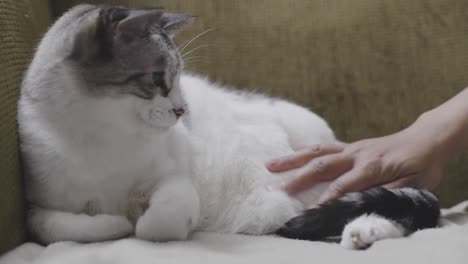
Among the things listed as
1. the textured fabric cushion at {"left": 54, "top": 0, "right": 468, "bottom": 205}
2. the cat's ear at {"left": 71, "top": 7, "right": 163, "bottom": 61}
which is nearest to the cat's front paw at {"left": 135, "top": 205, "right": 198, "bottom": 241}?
the cat's ear at {"left": 71, "top": 7, "right": 163, "bottom": 61}

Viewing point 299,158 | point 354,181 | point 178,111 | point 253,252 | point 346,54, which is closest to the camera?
point 253,252

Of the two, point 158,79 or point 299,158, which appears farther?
point 299,158

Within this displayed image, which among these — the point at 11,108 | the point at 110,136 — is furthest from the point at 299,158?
the point at 11,108

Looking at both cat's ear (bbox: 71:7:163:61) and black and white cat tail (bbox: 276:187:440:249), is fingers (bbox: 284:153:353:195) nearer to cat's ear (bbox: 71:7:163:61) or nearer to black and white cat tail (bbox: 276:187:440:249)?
black and white cat tail (bbox: 276:187:440:249)

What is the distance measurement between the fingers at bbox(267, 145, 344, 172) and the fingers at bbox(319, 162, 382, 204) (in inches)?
4.5

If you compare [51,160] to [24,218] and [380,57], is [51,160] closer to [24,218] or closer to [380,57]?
[24,218]

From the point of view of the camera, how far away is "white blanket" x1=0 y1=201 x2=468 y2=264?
92 centimetres

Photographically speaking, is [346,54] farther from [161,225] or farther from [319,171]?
[161,225]

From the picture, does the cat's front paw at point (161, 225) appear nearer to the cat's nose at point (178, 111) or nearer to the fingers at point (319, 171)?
the cat's nose at point (178, 111)

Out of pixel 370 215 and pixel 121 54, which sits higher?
pixel 121 54

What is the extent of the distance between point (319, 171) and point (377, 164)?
0.14 m

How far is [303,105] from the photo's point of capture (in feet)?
5.92

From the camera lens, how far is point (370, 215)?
1121 millimetres

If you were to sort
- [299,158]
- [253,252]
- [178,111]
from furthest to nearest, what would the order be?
[299,158] < [178,111] < [253,252]
